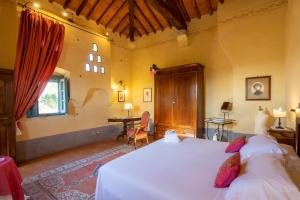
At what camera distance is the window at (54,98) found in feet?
14.0

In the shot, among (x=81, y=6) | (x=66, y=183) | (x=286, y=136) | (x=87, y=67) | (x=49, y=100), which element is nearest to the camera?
(x=66, y=183)

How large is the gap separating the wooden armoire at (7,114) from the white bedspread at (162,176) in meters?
2.68

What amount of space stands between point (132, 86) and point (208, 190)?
5870 mm

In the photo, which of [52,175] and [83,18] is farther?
[83,18]

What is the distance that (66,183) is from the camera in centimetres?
264

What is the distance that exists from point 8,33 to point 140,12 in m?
3.75

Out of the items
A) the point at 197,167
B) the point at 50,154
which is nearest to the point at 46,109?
the point at 50,154

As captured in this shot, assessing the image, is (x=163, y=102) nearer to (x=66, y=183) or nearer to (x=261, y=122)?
(x=261, y=122)

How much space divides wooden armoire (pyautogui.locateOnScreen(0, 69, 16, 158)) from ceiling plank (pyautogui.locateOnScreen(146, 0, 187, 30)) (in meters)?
3.57

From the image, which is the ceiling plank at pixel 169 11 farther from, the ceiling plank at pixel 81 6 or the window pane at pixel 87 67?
the window pane at pixel 87 67

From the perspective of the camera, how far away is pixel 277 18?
3.73 m

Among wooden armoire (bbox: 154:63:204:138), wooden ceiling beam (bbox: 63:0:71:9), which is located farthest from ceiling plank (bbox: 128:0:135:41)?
wooden armoire (bbox: 154:63:204:138)

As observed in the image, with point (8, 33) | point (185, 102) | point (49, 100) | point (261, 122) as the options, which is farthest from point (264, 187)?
point (49, 100)

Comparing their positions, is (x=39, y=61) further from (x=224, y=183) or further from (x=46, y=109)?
(x=224, y=183)
